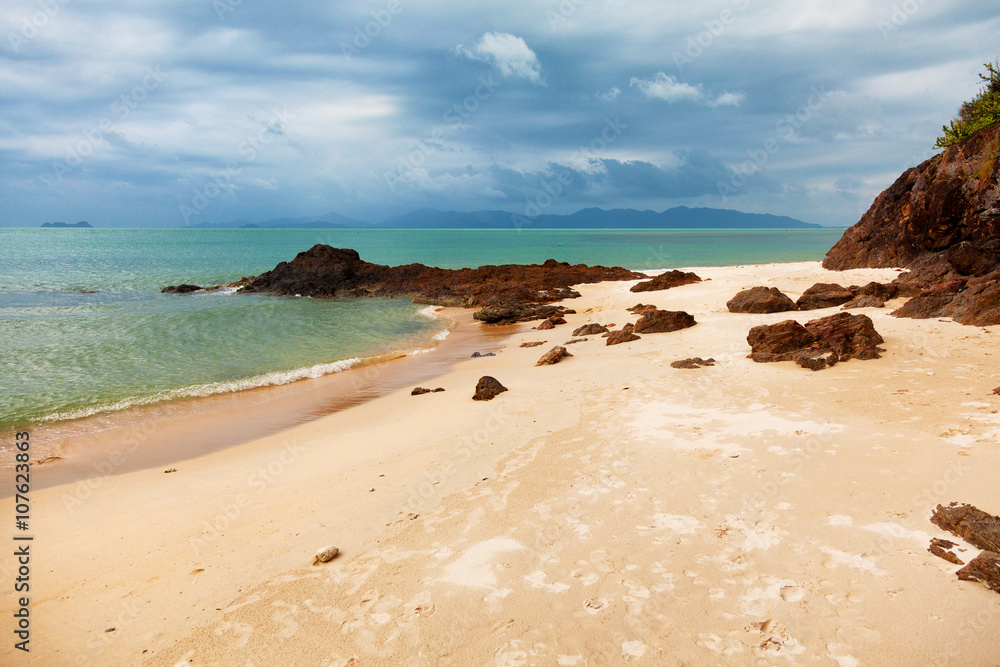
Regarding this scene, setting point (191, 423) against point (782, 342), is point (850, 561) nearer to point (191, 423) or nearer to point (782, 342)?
point (782, 342)

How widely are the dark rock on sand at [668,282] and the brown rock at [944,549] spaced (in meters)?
19.7

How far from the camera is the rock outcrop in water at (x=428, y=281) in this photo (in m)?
26.5

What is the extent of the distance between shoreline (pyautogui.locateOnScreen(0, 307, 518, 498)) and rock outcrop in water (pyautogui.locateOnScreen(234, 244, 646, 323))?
1126 centimetres

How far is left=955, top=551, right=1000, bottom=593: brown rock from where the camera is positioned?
127 inches

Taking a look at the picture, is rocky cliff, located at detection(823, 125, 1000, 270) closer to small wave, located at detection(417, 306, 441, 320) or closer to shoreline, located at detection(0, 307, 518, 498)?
shoreline, located at detection(0, 307, 518, 498)

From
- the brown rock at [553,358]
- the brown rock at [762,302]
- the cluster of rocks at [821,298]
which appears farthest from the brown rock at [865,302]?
the brown rock at [553,358]

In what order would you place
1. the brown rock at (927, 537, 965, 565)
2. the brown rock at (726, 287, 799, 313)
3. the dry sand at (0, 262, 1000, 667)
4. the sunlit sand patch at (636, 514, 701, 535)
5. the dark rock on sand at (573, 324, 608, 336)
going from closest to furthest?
1. the dry sand at (0, 262, 1000, 667)
2. the brown rock at (927, 537, 965, 565)
3. the sunlit sand patch at (636, 514, 701, 535)
4. the brown rock at (726, 287, 799, 313)
5. the dark rock on sand at (573, 324, 608, 336)

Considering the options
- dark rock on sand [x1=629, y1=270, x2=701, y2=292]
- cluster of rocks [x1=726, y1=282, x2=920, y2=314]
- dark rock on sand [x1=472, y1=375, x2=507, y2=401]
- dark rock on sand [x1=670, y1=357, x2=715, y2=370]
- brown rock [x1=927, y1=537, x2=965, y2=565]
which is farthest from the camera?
dark rock on sand [x1=629, y1=270, x2=701, y2=292]

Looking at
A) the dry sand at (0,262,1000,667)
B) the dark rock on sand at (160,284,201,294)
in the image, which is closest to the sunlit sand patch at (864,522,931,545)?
the dry sand at (0,262,1000,667)

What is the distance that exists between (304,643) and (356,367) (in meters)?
11.4

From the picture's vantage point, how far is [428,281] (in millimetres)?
32656

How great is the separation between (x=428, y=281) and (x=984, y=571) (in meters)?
30.8

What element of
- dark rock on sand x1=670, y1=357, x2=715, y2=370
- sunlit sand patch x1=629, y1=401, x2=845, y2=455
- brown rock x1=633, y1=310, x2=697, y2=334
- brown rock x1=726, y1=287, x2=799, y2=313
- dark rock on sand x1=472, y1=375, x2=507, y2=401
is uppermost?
brown rock x1=726, y1=287, x2=799, y2=313

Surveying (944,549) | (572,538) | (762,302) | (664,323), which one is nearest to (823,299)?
(762,302)
